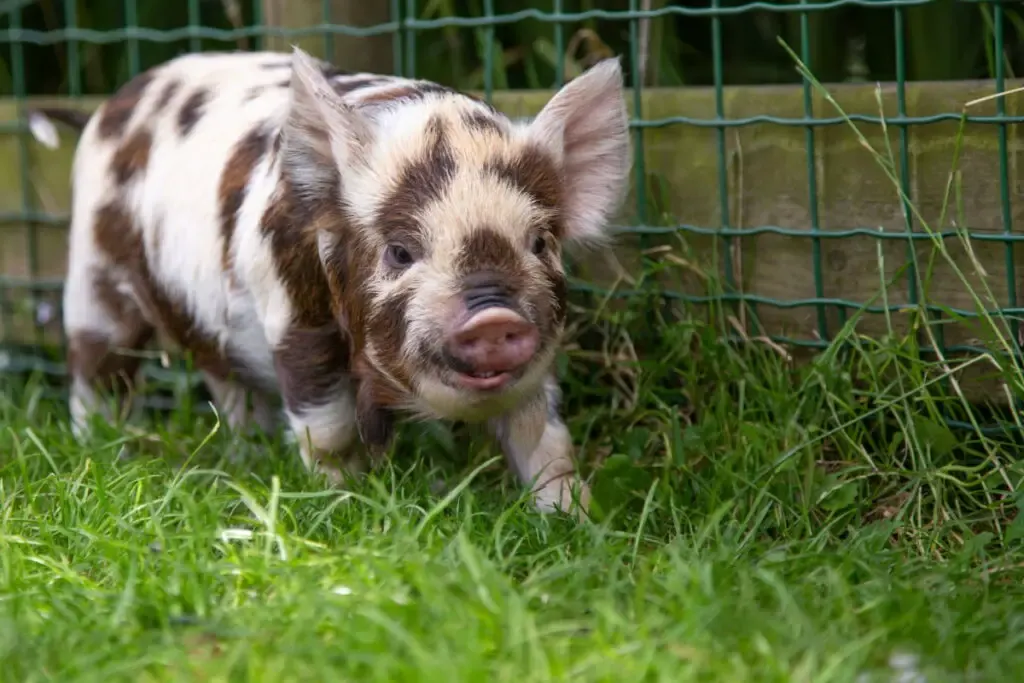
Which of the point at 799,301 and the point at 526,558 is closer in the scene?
the point at 526,558

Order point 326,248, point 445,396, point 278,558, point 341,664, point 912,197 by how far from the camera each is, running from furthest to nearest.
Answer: point 912,197 → point 326,248 → point 445,396 → point 278,558 → point 341,664

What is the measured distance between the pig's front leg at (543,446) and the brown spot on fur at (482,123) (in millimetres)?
612

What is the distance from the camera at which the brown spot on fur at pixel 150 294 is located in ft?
13.1

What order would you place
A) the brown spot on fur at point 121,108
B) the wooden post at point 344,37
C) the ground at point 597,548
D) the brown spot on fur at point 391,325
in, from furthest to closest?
the wooden post at point 344,37 < the brown spot on fur at point 121,108 < the brown spot on fur at point 391,325 < the ground at point 597,548

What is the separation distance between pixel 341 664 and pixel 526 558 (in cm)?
67

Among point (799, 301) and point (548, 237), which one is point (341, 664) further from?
point (799, 301)

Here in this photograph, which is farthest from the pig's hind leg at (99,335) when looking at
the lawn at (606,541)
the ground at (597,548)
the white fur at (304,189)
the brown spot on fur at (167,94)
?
the brown spot on fur at (167,94)

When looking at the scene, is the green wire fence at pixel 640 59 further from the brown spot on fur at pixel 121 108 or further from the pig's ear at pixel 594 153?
the pig's ear at pixel 594 153

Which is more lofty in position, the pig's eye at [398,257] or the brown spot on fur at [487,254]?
the brown spot on fur at [487,254]

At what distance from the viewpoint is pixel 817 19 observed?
452cm

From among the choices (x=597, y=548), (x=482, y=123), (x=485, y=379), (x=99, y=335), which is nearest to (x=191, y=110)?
(x=99, y=335)

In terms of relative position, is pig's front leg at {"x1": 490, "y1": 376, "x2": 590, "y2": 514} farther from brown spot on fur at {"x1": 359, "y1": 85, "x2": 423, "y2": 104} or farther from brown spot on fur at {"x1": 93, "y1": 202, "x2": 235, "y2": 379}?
brown spot on fur at {"x1": 93, "y1": 202, "x2": 235, "y2": 379}

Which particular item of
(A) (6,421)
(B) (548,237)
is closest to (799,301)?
(B) (548,237)

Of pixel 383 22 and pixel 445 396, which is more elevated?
pixel 383 22
